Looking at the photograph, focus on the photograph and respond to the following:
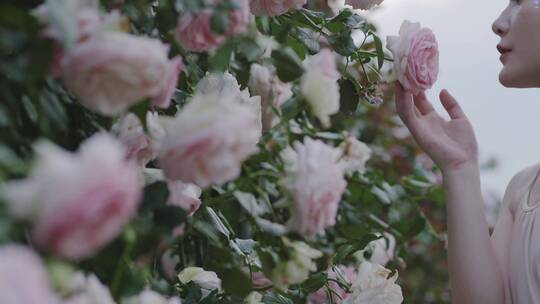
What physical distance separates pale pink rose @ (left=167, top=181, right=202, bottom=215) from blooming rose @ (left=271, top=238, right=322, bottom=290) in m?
0.12

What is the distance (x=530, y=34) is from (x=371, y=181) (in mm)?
577

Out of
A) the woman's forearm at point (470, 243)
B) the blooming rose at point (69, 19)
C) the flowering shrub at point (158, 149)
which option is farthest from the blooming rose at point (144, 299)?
the woman's forearm at point (470, 243)

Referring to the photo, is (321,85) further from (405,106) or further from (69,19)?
(405,106)

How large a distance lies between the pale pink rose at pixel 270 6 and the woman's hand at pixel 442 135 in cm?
45

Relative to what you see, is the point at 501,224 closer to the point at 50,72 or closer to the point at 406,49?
the point at 406,49

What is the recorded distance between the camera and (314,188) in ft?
2.69

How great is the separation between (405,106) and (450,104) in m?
0.15

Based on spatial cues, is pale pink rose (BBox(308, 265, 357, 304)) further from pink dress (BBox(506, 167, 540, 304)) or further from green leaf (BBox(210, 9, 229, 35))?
green leaf (BBox(210, 9, 229, 35))

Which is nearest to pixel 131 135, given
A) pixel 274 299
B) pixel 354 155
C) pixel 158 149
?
pixel 158 149

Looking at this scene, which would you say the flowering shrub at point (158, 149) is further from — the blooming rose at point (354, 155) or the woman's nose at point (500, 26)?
the blooming rose at point (354, 155)

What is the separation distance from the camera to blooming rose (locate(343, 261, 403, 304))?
1.28 meters

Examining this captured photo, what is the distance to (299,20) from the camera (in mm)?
1330

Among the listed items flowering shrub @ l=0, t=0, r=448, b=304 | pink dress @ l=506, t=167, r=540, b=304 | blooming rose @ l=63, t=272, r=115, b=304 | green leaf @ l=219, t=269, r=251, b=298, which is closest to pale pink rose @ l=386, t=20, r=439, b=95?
flowering shrub @ l=0, t=0, r=448, b=304

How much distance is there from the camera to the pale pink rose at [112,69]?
681 mm
